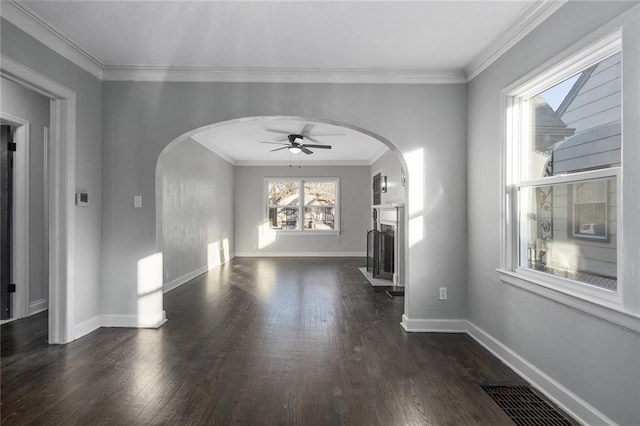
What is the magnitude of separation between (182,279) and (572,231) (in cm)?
550

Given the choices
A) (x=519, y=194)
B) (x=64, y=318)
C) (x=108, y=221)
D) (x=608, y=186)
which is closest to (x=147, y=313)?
(x=64, y=318)

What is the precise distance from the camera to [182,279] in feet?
20.1

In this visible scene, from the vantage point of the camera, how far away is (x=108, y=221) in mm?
3797

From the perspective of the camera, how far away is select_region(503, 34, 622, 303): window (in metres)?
2.05

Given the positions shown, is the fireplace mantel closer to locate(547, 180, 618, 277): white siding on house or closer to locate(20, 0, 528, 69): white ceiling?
locate(20, 0, 528, 69): white ceiling

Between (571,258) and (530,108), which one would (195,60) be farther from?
(571,258)

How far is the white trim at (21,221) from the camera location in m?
4.11

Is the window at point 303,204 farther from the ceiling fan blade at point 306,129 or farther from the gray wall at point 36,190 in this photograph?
the gray wall at point 36,190

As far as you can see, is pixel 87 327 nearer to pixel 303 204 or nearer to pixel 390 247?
pixel 390 247

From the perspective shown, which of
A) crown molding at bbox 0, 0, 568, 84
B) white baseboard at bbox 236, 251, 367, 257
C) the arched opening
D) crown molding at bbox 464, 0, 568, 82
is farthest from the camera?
white baseboard at bbox 236, 251, 367, 257

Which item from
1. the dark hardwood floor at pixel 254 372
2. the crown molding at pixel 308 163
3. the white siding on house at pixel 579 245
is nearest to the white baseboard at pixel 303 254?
the crown molding at pixel 308 163

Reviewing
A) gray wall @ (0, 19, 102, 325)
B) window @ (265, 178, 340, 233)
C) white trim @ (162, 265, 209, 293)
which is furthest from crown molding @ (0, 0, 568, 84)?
window @ (265, 178, 340, 233)

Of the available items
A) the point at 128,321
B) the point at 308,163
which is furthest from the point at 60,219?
the point at 308,163

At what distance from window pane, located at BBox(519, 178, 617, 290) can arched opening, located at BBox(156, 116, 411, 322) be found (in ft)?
3.87
